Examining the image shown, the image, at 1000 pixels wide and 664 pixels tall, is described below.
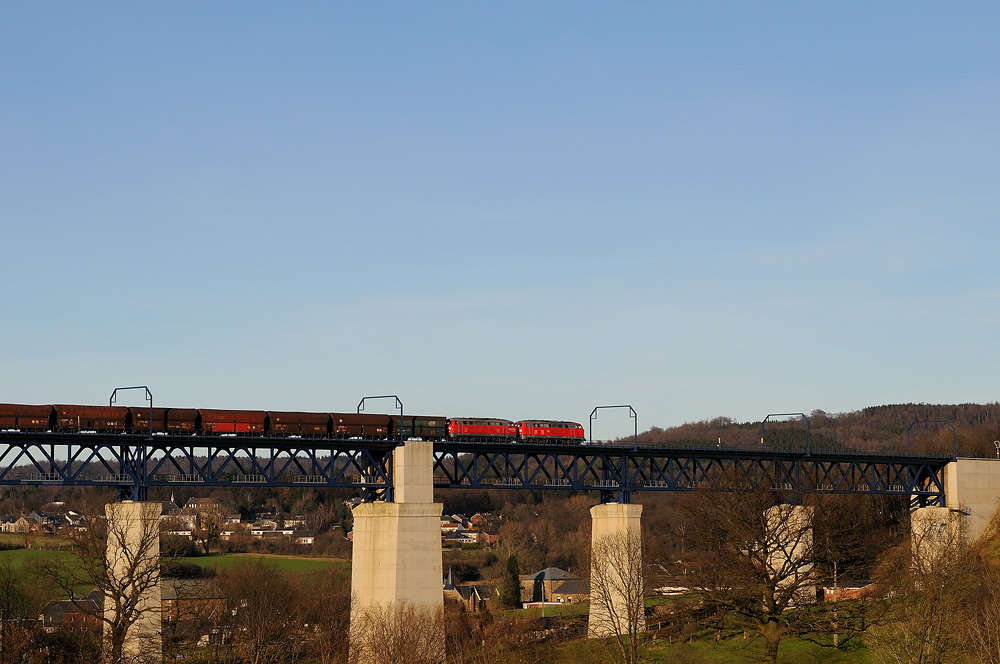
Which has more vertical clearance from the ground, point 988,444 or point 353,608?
point 988,444

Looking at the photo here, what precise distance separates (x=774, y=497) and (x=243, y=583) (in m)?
63.2

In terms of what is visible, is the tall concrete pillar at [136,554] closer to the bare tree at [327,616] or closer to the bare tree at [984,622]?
the bare tree at [327,616]

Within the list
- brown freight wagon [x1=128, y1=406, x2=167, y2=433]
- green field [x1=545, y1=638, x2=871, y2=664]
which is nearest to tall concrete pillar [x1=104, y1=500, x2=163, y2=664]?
brown freight wagon [x1=128, y1=406, x2=167, y2=433]

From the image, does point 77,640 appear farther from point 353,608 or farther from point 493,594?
point 493,594

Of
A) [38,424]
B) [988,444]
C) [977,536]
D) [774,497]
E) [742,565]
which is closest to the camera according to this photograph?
[742,565]

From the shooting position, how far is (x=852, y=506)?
→ 12512 cm

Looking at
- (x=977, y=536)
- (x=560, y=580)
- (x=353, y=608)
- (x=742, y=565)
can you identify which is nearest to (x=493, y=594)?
(x=560, y=580)

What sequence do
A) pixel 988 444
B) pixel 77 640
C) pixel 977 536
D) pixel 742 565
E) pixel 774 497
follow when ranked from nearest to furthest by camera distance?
pixel 742 565 → pixel 774 497 → pixel 77 640 → pixel 977 536 → pixel 988 444

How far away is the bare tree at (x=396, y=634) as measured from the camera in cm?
7150

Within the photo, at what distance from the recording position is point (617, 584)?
90375 millimetres

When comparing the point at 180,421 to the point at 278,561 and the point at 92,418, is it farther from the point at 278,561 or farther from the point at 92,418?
the point at 278,561

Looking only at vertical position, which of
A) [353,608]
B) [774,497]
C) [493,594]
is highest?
[774,497]

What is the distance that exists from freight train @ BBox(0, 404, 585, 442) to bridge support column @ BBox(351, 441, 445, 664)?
114 inches

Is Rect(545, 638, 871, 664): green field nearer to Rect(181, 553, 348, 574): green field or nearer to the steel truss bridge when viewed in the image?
the steel truss bridge
